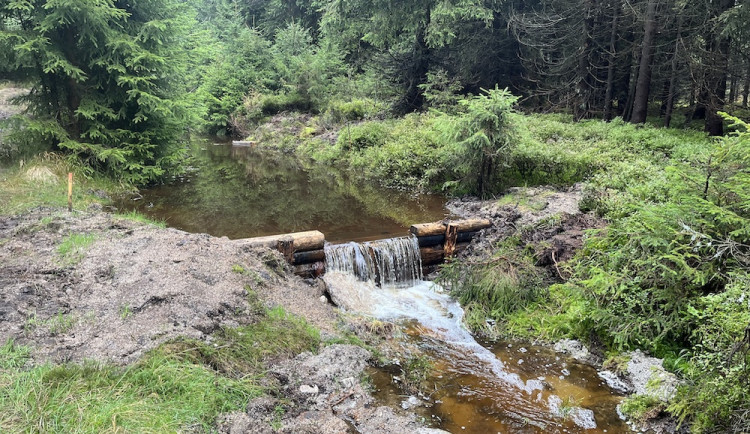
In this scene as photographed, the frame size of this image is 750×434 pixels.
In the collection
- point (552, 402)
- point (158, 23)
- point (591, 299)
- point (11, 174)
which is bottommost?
point (552, 402)

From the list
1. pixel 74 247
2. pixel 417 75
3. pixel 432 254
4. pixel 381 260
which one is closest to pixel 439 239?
pixel 432 254

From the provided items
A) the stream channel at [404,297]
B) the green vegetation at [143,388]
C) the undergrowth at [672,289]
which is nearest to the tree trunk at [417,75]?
the stream channel at [404,297]

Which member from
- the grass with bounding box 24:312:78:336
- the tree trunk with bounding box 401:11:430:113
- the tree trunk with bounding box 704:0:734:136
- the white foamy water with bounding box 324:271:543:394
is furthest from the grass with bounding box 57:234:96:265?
the tree trunk with bounding box 401:11:430:113

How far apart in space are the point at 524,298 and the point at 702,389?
3158 mm

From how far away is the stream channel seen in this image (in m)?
4.68

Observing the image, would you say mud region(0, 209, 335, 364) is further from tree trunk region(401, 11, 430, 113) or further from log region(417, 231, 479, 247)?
tree trunk region(401, 11, 430, 113)

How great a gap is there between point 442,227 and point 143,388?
268 inches

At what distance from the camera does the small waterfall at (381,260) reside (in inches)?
339

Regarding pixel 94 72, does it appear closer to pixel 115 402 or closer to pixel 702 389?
pixel 115 402

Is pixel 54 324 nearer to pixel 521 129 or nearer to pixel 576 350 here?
pixel 576 350

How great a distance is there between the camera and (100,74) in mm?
13203

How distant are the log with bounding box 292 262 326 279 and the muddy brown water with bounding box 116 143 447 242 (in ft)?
4.83

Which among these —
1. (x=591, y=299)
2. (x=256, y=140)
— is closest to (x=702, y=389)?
(x=591, y=299)

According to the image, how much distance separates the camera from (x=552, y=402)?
15.9ft
